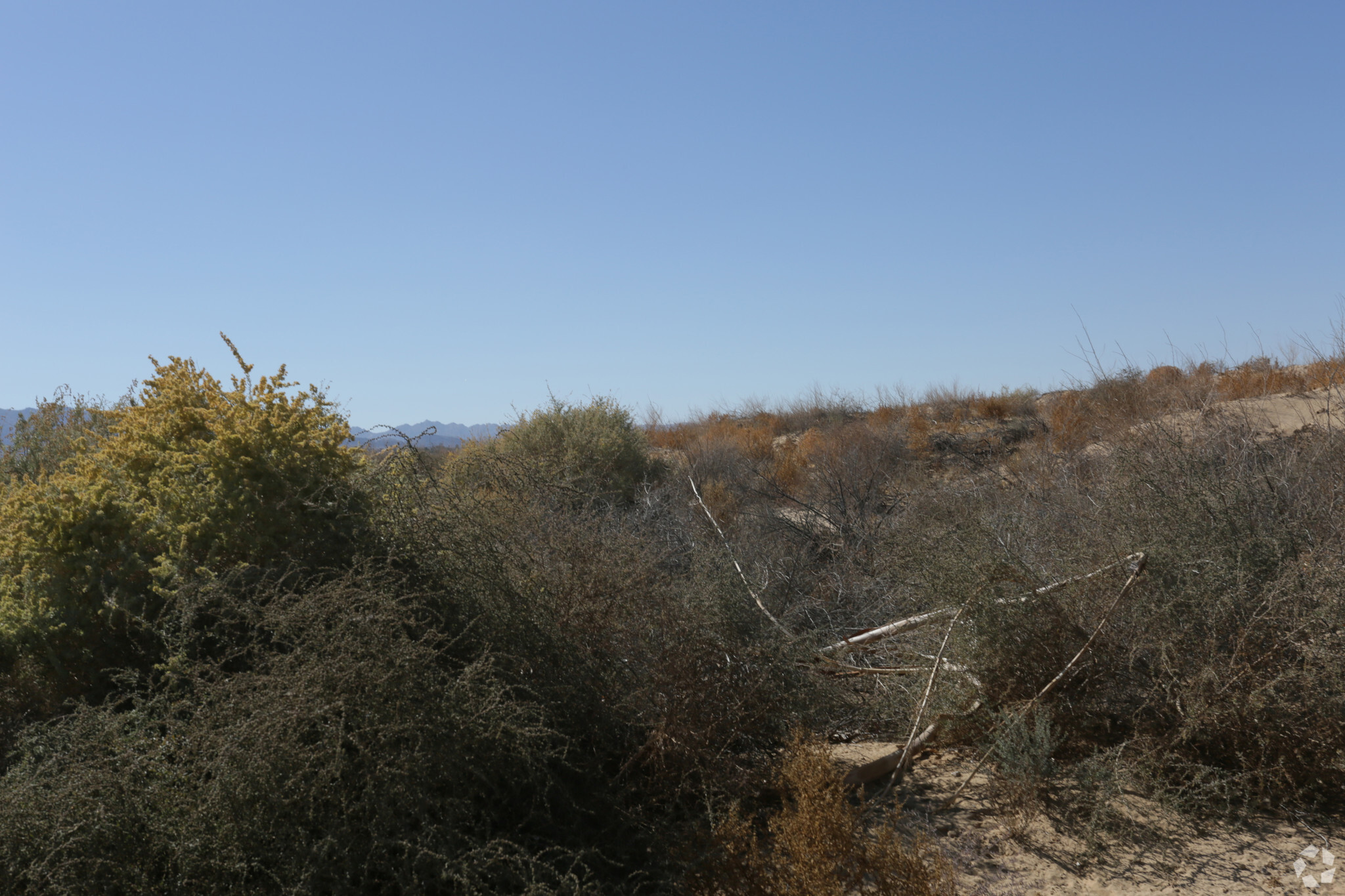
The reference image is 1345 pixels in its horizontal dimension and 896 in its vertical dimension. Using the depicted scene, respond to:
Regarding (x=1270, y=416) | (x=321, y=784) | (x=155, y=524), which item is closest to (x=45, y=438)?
(x=155, y=524)

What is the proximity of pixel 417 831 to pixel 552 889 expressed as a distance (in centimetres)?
57

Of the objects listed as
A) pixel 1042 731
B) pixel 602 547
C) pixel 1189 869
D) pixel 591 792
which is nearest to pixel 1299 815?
pixel 1189 869

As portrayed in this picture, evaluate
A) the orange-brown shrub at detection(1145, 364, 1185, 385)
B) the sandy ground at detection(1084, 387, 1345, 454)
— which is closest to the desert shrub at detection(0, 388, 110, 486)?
the sandy ground at detection(1084, 387, 1345, 454)

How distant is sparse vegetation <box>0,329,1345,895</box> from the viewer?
319 centimetres

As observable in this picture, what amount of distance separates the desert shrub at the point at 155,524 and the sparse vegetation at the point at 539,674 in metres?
0.02

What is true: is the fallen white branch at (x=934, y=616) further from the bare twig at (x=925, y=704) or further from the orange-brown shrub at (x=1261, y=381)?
the orange-brown shrub at (x=1261, y=381)

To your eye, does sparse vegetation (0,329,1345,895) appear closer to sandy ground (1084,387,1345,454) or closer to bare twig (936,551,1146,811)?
bare twig (936,551,1146,811)

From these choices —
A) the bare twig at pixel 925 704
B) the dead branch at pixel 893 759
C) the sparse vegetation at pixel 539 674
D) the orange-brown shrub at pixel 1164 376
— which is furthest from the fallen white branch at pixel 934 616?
the orange-brown shrub at pixel 1164 376

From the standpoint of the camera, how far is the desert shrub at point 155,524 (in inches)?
186

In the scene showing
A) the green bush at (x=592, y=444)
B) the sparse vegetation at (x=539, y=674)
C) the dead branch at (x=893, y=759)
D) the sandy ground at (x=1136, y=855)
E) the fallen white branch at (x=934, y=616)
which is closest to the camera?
the sparse vegetation at (x=539, y=674)

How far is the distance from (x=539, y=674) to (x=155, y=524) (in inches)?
102

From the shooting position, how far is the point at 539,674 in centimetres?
421

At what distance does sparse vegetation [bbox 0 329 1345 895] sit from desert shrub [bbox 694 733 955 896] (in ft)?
0.05

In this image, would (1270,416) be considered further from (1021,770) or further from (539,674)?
(539,674)
